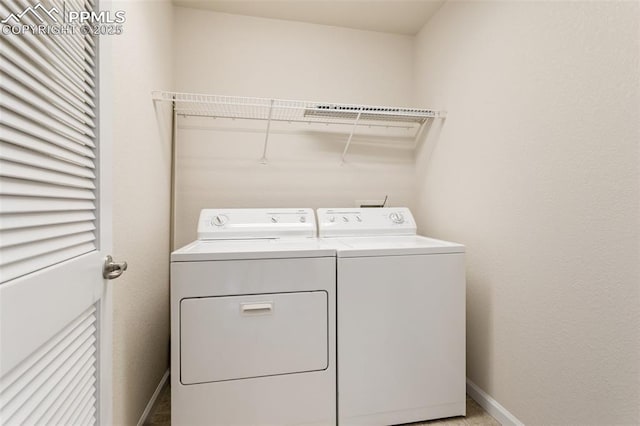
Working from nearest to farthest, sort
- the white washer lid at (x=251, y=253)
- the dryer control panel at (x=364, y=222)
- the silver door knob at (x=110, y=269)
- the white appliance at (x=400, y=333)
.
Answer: the silver door knob at (x=110, y=269)
the white washer lid at (x=251, y=253)
the white appliance at (x=400, y=333)
the dryer control panel at (x=364, y=222)

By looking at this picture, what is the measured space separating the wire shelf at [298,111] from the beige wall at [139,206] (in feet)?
0.81

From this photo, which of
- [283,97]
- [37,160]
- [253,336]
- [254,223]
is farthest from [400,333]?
[283,97]

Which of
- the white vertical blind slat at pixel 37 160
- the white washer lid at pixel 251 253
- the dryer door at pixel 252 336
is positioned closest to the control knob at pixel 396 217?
the white washer lid at pixel 251 253

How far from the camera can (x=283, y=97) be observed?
223cm

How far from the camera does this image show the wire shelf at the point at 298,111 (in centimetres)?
198

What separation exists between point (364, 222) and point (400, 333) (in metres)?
0.76

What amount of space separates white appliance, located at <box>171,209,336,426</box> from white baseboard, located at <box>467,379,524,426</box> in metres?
0.86

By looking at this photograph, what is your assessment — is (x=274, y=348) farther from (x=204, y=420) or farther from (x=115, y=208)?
(x=115, y=208)

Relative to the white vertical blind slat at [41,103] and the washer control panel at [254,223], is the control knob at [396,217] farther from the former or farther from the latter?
the white vertical blind slat at [41,103]

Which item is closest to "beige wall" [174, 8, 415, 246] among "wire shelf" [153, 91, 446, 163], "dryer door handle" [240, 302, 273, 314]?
"wire shelf" [153, 91, 446, 163]

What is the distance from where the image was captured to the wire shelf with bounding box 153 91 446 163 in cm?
198

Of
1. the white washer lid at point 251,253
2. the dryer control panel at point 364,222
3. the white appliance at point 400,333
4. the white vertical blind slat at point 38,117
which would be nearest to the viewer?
the white vertical blind slat at point 38,117

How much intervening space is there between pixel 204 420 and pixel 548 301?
159 cm
